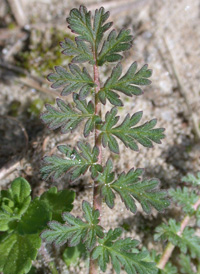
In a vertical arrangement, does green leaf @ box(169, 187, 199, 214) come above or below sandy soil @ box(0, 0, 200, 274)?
below

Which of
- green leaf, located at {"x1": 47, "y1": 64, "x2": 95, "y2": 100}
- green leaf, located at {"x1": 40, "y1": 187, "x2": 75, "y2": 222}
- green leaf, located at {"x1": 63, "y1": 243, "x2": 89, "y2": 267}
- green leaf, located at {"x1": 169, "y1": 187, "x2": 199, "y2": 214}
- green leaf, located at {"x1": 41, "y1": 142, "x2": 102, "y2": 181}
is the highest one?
green leaf, located at {"x1": 47, "y1": 64, "x2": 95, "y2": 100}

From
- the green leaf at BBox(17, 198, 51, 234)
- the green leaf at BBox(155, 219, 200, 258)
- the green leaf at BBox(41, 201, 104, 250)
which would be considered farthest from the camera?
the green leaf at BBox(155, 219, 200, 258)

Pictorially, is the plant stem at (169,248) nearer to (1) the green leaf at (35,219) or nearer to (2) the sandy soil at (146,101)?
(2) the sandy soil at (146,101)

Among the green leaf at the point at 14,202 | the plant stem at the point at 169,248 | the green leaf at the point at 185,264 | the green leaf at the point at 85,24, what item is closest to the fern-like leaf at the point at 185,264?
the green leaf at the point at 185,264

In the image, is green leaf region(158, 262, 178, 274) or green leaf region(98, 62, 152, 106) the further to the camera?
green leaf region(158, 262, 178, 274)

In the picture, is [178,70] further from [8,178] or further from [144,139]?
[8,178]

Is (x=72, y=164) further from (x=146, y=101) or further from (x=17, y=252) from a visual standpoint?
(x=146, y=101)

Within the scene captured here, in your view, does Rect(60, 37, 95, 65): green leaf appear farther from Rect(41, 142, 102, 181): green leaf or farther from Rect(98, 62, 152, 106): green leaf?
Rect(41, 142, 102, 181): green leaf

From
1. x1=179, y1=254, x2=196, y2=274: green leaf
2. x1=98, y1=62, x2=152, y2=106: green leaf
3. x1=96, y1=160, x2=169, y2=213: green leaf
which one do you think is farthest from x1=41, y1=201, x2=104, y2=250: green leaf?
x1=179, y1=254, x2=196, y2=274: green leaf
